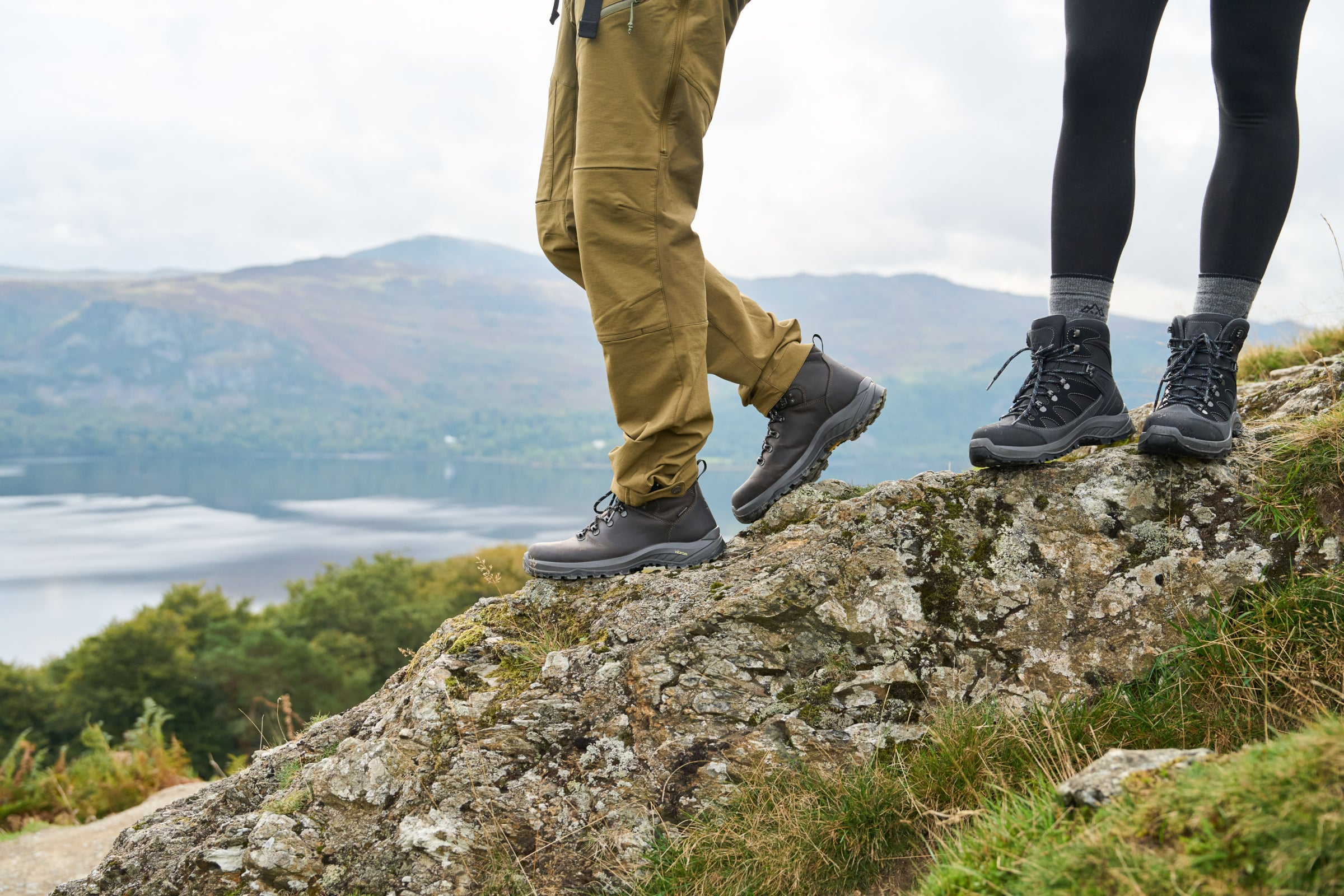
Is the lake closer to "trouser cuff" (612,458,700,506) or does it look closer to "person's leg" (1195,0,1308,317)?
"trouser cuff" (612,458,700,506)

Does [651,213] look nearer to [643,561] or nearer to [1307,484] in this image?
[643,561]

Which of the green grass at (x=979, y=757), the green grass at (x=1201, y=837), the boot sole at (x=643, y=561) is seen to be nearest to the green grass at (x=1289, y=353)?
the green grass at (x=979, y=757)

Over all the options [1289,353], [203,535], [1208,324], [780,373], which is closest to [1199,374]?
[1208,324]

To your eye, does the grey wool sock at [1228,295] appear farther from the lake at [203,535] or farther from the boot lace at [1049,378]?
the lake at [203,535]

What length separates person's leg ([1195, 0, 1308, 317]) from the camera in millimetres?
2539

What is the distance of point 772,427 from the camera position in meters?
3.09

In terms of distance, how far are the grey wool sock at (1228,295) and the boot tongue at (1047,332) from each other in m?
0.53

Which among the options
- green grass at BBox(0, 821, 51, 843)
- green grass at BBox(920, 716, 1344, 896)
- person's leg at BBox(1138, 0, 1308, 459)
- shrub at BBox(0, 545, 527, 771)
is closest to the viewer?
green grass at BBox(920, 716, 1344, 896)

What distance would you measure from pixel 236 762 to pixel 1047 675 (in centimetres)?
626

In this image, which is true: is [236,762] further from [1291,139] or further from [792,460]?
[1291,139]

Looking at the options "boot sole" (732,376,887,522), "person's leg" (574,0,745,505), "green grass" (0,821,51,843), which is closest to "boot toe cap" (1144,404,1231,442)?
"boot sole" (732,376,887,522)

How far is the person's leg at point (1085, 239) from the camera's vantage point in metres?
2.43

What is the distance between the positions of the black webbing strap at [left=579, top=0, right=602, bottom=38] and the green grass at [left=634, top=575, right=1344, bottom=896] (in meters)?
2.16

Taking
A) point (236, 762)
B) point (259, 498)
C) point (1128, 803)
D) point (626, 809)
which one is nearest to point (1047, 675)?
point (1128, 803)
